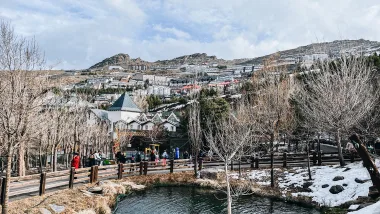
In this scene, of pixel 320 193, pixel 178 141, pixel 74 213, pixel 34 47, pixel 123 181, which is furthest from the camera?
pixel 178 141

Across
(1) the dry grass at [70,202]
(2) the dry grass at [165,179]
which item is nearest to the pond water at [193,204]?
(1) the dry grass at [70,202]

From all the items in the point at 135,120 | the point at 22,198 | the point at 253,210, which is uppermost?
the point at 135,120

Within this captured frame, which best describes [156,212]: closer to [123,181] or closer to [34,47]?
[123,181]

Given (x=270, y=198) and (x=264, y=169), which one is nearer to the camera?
(x=270, y=198)

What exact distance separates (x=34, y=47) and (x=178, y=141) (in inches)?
1430

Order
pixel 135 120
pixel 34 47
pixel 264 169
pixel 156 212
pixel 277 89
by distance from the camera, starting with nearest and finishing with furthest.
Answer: pixel 34 47 → pixel 156 212 → pixel 264 169 → pixel 277 89 → pixel 135 120

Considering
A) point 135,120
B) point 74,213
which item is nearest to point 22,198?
point 74,213

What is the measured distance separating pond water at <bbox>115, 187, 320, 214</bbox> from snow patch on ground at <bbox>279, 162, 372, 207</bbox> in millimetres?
1122

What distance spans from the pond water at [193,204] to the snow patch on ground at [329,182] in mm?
1122

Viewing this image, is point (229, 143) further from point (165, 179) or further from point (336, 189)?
point (165, 179)

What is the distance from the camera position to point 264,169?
24016 mm

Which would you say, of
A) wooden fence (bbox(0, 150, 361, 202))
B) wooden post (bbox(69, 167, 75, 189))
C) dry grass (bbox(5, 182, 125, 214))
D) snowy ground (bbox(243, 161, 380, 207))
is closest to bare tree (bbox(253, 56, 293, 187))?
wooden fence (bbox(0, 150, 361, 202))

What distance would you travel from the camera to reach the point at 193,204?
59.0ft

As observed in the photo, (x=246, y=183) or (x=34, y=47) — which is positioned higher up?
(x=34, y=47)
